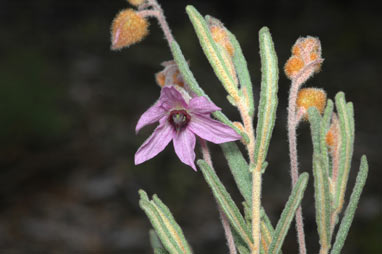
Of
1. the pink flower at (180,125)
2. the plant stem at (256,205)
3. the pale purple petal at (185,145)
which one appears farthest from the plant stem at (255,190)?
the pale purple petal at (185,145)

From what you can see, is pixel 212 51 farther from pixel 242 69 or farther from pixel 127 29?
pixel 127 29

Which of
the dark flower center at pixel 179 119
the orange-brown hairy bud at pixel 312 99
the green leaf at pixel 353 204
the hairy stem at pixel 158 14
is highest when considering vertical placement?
the hairy stem at pixel 158 14

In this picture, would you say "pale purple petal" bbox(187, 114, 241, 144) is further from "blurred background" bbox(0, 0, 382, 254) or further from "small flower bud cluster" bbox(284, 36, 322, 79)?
"blurred background" bbox(0, 0, 382, 254)

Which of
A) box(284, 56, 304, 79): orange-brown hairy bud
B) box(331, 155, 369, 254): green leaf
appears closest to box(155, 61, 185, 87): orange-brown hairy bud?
box(284, 56, 304, 79): orange-brown hairy bud

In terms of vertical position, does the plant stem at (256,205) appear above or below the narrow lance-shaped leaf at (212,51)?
below

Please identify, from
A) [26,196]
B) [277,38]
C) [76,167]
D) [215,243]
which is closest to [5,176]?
[26,196]

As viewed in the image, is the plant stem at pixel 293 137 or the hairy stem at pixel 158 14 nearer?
the plant stem at pixel 293 137

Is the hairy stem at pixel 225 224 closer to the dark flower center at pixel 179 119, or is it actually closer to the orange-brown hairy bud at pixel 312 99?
the dark flower center at pixel 179 119
